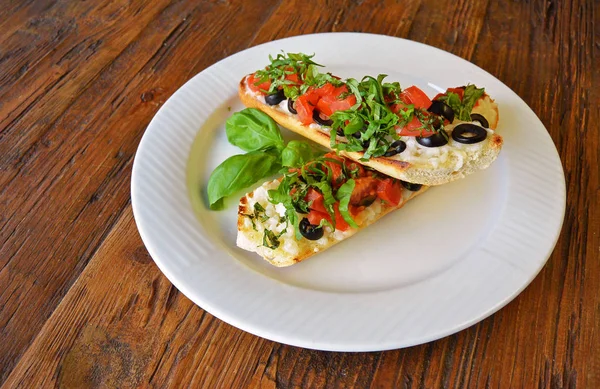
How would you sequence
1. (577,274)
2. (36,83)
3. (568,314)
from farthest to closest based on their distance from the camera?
(36,83) < (577,274) < (568,314)

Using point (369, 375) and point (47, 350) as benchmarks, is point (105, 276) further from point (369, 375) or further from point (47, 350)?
point (369, 375)

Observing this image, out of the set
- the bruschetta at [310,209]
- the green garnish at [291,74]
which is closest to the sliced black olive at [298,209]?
the bruschetta at [310,209]

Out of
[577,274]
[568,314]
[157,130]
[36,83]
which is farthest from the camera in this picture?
[36,83]

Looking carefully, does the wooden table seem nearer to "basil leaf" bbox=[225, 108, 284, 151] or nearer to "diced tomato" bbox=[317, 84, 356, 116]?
"basil leaf" bbox=[225, 108, 284, 151]

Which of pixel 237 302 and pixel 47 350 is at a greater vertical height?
pixel 237 302

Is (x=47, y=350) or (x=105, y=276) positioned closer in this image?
(x=47, y=350)

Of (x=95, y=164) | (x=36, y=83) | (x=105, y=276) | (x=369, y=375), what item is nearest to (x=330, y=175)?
(x=369, y=375)

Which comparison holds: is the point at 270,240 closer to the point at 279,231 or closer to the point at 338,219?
the point at 279,231
